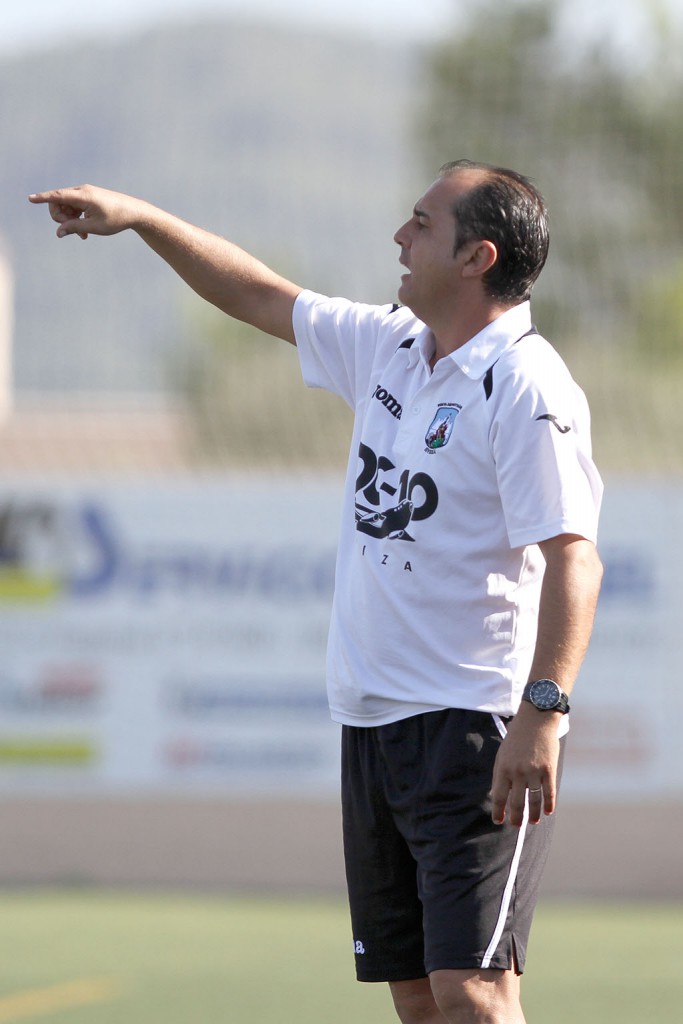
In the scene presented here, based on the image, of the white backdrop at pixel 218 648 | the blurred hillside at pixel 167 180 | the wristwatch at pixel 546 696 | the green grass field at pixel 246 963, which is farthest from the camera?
the blurred hillside at pixel 167 180

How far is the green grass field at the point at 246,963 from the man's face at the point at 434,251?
3736 millimetres

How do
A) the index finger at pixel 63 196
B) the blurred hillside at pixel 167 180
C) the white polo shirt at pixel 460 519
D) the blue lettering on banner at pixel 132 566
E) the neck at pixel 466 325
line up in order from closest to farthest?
the white polo shirt at pixel 460 519, the neck at pixel 466 325, the index finger at pixel 63 196, the blue lettering on banner at pixel 132 566, the blurred hillside at pixel 167 180

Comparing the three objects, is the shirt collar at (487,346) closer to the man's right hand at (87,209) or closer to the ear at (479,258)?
the ear at (479,258)

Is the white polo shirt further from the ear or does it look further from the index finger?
the index finger

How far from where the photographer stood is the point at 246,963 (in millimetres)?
8188

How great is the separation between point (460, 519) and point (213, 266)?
99 cm

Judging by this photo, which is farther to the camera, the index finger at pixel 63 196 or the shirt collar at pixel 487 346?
the index finger at pixel 63 196

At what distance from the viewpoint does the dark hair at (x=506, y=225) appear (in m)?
3.75

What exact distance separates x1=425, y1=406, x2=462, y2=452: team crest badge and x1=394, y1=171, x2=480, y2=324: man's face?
0.84ft

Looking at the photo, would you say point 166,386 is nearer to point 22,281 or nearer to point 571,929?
point 22,281

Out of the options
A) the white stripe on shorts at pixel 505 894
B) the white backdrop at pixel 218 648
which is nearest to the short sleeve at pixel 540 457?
the white stripe on shorts at pixel 505 894

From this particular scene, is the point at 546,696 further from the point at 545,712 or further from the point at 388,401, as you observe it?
the point at 388,401

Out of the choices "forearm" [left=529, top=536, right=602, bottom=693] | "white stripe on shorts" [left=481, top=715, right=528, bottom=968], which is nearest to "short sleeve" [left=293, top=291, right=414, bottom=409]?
"forearm" [left=529, top=536, right=602, bottom=693]

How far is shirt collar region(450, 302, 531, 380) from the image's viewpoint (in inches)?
Result: 147
